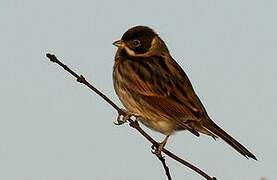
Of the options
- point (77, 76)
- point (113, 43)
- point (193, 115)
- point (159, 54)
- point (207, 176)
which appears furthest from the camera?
point (159, 54)

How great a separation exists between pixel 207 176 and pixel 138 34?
11.1 feet

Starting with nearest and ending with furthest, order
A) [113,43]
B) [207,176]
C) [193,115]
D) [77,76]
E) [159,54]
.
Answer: [207,176] < [77,76] < [193,115] < [113,43] < [159,54]

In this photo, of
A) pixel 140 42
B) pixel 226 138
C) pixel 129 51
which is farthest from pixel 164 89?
pixel 226 138

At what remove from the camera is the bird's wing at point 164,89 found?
6296 millimetres

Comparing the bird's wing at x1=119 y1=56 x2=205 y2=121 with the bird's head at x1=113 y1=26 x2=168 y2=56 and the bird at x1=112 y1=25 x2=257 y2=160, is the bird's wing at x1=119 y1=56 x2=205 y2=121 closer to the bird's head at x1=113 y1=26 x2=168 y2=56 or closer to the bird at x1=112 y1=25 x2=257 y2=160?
the bird at x1=112 y1=25 x2=257 y2=160

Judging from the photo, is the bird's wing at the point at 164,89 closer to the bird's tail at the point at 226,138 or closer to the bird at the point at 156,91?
the bird at the point at 156,91

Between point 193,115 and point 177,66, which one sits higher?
point 177,66

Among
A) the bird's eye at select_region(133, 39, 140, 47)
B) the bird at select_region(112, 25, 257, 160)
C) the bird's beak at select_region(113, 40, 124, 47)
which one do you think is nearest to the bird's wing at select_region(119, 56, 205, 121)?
the bird at select_region(112, 25, 257, 160)

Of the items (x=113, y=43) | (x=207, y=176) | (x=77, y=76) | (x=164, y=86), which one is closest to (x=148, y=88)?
(x=164, y=86)

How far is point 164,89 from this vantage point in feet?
21.1

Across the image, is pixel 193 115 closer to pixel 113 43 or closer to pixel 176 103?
pixel 176 103

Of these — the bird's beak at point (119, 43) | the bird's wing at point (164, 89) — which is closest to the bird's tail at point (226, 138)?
the bird's wing at point (164, 89)

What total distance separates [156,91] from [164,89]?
0.24ft

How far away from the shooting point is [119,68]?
6.72 m
